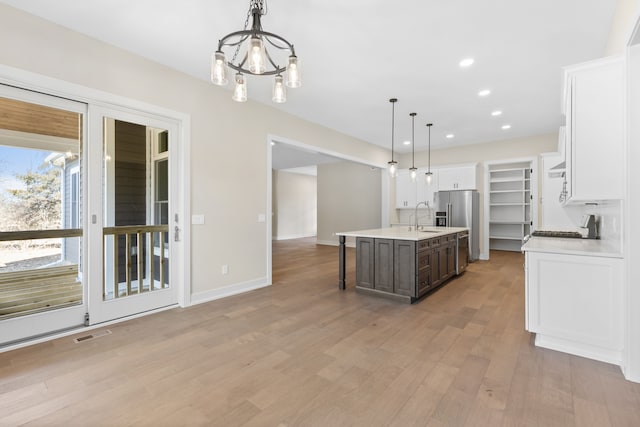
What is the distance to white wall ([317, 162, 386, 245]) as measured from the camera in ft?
28.9

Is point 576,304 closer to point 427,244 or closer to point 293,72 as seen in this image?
point 427,244

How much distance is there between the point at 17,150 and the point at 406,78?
4157 mm

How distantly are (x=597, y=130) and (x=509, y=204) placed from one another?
19.7 feet

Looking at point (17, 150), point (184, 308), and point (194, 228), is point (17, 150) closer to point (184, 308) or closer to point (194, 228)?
point (194, 228)

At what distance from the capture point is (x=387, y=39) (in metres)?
2.87

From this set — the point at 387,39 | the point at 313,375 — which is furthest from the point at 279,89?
the point at 313,375

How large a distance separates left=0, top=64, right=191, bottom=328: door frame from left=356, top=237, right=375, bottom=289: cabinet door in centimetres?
225

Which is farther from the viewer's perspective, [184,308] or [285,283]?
[285,283]

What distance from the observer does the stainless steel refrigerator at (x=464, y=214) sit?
6.60 metres

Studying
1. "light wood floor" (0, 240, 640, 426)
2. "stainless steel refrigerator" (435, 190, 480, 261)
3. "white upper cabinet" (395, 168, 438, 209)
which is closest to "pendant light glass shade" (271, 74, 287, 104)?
"light wood floor" (0, 240, 640, 426)

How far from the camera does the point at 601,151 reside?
2178 mm

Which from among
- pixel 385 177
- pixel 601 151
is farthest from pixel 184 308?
pixel 385 177

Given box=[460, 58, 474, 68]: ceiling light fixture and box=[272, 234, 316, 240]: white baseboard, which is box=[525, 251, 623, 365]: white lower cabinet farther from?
box=[272, 234, 316, 240]: white baseboard

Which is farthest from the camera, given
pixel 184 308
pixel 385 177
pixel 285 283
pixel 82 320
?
pixel 385 177
